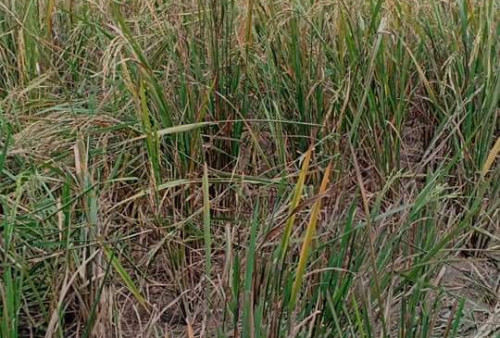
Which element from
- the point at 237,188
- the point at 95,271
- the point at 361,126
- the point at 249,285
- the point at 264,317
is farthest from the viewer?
the point at 361,126

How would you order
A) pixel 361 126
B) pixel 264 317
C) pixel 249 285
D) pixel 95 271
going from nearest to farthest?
pixel 249 285
pixel 264 317
pixel 95 271
pixel 361 126

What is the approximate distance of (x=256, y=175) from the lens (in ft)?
5.35

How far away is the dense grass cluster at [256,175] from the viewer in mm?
1190

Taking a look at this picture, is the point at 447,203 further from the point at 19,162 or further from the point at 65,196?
the point at 19,162

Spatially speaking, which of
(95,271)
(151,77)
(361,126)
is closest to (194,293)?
(95,271)

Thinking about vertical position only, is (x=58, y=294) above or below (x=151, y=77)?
below

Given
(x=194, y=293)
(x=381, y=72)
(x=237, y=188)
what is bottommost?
(x=194, y=293)

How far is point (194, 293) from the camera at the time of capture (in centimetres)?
135

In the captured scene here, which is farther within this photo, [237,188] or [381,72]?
[381,72]

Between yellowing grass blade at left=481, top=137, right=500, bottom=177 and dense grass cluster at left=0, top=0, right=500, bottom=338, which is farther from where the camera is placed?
yellowing grass blade at left=481, top=137, right=500, bottom=177

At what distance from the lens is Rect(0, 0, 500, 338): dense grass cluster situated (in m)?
1.19

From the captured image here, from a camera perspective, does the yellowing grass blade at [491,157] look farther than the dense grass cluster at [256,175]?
Yes

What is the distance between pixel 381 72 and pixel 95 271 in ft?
2.51

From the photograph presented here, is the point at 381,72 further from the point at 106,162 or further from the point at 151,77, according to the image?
the point at 106,162
